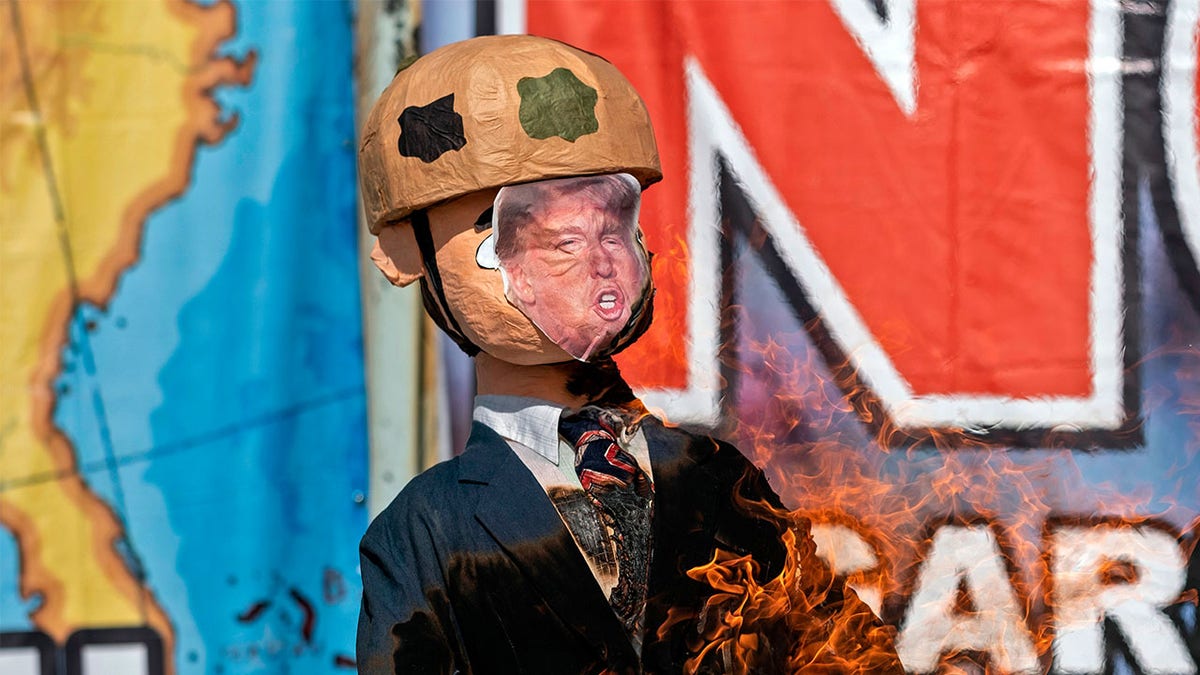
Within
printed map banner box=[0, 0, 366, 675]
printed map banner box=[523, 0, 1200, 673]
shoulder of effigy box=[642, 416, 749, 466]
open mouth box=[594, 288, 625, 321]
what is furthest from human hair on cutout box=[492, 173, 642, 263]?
printed map banner box=[0, 0, 366, 675]

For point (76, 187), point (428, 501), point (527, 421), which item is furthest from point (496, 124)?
point (76, 187)

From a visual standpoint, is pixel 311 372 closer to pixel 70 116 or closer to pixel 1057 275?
pixel 70 116

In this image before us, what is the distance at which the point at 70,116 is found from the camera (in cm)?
239

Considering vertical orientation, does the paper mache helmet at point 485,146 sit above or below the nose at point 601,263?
above

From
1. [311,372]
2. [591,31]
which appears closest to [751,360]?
[591,31]

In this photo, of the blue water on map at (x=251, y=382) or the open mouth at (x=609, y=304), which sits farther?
the blue water on map at (x=251, y=382)

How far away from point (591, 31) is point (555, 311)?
0.92m

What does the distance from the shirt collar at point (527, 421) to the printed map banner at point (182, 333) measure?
72 cm

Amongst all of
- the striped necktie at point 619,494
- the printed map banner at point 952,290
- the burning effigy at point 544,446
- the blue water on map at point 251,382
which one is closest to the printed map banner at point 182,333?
the blue water on map at point 251,382

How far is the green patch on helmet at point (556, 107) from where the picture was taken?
1.62 meters

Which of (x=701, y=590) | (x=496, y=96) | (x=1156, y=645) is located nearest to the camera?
(x=496, y=96)

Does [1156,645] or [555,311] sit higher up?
[555,311]

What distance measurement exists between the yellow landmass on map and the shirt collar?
0.97 m

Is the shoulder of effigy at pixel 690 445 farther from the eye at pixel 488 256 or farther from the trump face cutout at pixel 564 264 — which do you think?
the eye at pixel 488 256
